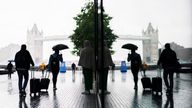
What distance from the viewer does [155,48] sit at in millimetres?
4523

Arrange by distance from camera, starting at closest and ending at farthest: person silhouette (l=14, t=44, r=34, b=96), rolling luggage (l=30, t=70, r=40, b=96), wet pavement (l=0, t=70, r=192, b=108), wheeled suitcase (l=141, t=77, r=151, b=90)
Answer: wet pavement (l=0, t=70, r=192, b=108), wheeled suitcase (l=141, t=77, r=151, b=90), person silhouette (l=14, t=44, r=34, b=96), rolling luggage (l=30, t=70, r=40, b=96)

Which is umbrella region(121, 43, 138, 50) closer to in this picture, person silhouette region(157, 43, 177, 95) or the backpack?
person silhouette region(157, 43, 177, 95)

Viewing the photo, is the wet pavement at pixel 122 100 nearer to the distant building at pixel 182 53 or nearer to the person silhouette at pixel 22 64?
the distant building at pixel 182 53

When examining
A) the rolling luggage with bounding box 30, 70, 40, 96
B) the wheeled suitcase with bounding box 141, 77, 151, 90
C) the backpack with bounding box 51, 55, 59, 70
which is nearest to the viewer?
the wheeled suitcase with bounding box 141, 77, 151, 90

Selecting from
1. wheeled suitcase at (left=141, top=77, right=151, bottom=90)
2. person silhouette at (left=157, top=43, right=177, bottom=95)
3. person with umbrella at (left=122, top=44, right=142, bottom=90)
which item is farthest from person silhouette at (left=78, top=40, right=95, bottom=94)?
person silhouette at (left=157, top=43, right=177, bottom=95)

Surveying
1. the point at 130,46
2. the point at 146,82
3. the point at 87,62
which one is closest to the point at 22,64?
the point at 87,62

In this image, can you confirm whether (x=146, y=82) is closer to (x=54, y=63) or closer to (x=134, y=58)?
(x=134, y=58)

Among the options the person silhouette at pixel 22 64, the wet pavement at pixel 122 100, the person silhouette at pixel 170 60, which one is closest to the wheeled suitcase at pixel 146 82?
the wet pavement at pixel 122 100

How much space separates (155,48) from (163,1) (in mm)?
988

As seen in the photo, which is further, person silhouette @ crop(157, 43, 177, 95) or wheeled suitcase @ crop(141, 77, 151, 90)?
wheeled suitcase @ crop(141, 77, 151, 90)

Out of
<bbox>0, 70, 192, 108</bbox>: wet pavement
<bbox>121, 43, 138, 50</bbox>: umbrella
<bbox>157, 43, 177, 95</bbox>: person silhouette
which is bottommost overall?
<bbox>0, 70, 192, 108</bbox>: wet pavement

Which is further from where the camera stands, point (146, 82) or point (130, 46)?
point (146, 82)

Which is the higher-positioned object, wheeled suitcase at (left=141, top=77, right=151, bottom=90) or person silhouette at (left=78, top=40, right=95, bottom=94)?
person silhouette at (left=78, top=40, right=95, bottom=94)

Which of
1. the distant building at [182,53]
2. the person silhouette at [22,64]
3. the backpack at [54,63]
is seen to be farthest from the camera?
the backpack at [54,63]
